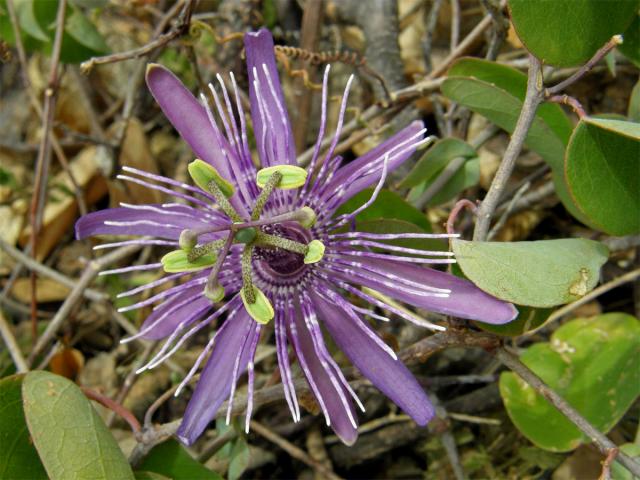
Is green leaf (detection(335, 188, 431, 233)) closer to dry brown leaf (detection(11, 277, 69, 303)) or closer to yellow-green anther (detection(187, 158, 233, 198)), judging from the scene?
yellow-green anther (detection(187, 158, 233, 198))

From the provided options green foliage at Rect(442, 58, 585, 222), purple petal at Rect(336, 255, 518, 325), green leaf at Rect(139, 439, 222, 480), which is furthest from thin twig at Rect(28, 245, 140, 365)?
green foliage at Rect(442, 58, 585, 222)

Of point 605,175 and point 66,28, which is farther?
point 66,28

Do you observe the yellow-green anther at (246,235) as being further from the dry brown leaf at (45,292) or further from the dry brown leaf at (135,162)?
the dry brown leaf at (45,292)

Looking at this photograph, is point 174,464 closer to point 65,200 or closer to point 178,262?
point 178,262

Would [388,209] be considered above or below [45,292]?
above

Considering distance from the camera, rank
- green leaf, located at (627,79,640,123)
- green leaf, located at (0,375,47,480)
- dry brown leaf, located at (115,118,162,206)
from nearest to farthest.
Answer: green leaf, located at (0,375,47,480), green leaf, located at (627,79,640,123), dry brown leaf, located at (115,118,162,206)

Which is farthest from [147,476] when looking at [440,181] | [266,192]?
[440,181]

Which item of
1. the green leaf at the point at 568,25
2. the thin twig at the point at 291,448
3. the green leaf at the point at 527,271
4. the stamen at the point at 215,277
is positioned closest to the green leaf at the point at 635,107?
the green leaf at the point at 568,25
